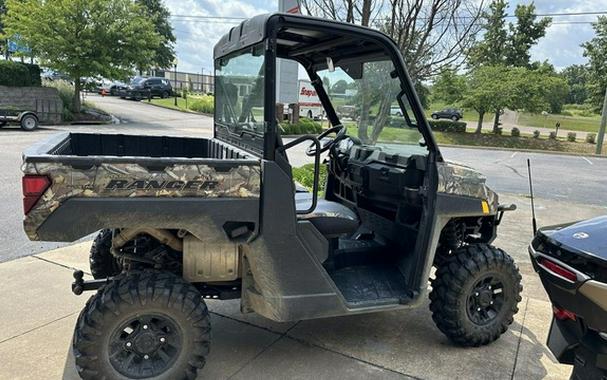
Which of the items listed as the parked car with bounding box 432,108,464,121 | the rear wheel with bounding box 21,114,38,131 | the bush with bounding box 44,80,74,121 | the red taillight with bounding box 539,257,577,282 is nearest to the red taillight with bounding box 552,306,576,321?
the red taillight with bounding box 539,257,577,282

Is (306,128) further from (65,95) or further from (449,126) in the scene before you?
(449,126)

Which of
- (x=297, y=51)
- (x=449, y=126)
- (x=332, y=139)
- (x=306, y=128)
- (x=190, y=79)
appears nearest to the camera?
(x=297, y=51)

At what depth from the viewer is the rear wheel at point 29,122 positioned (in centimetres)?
1600

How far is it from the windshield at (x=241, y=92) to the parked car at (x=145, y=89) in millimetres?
33331

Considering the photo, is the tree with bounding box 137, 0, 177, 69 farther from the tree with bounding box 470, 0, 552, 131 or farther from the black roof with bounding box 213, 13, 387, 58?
the black roof with bounding box 213, 13, 387, 58

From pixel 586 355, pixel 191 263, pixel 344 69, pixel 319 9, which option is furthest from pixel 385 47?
pixel 319 9

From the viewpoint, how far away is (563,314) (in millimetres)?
2438

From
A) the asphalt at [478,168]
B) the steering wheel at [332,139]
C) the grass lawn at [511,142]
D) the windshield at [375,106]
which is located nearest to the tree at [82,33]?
the asphalt at [478,168]

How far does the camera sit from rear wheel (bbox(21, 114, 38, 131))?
16.0 m

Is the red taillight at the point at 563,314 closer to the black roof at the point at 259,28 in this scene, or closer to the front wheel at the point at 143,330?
the black roof at the point at 259,28

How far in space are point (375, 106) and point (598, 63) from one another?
135 feet

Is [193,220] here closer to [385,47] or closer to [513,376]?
[385,47]

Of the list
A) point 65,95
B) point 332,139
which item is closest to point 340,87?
point 332,139

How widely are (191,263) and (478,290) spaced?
201 centimetres
